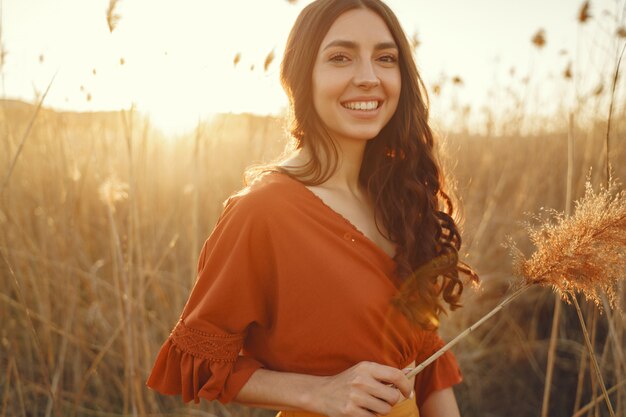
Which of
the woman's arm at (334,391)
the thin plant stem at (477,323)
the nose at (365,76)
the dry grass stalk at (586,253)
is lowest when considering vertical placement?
the woman's arm at (334,391)

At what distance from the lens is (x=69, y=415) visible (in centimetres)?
233

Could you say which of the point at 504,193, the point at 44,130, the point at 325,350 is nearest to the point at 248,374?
the point at 325,350

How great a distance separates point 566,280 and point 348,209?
0.62 meters

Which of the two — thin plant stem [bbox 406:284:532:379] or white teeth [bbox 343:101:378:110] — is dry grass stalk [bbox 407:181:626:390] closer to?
thin plant stem [bbox 406:284:532:379]

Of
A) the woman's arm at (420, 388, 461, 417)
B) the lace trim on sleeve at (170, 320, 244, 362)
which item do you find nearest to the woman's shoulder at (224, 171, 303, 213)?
the lace trim on sleeve at (170, 320, 244, 362)

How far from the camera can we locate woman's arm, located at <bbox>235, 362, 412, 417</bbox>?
110 cm

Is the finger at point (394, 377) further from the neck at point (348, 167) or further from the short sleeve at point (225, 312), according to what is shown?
the neck at point (348, 167)

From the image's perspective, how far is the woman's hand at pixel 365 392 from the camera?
3.59 feet

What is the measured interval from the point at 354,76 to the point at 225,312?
0.72 metres

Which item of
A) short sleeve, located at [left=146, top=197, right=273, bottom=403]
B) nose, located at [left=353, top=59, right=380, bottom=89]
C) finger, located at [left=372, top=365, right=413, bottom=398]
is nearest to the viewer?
finger, located at [left=372, top=365, right=413, bottom=398]

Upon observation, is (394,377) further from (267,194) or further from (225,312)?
(267,194)

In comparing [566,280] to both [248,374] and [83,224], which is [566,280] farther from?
[83,224]

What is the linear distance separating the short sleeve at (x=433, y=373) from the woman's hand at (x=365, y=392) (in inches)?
17.2

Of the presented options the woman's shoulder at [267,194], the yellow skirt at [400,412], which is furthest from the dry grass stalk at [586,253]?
the woman's shoulder at [267,194]
